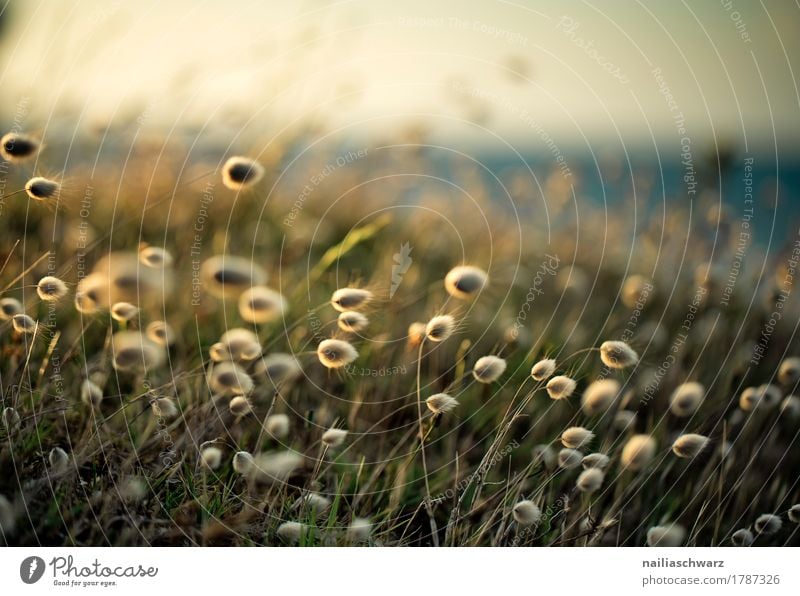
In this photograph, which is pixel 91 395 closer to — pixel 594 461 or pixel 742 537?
pixel 594 461

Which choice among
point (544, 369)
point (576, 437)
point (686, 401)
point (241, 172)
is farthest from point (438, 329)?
point (686, 401)

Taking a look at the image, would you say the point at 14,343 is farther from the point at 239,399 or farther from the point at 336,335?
the point at 336,335

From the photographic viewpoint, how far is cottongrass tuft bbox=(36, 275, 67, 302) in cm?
121

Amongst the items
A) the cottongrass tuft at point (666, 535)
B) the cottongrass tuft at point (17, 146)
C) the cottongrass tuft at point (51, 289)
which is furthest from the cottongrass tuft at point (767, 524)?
the cottongrass tuft at point (17, 146)

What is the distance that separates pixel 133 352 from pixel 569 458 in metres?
0.79

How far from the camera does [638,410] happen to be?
56.9 inches

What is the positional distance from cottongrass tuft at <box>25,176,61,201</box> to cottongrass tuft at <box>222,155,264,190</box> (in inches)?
11.6

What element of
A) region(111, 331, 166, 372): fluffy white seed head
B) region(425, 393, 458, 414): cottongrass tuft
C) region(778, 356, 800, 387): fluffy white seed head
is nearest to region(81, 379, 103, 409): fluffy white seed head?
Result: region(111, 331, 166, 372): fluffy white seed head

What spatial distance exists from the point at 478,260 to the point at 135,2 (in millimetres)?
1028

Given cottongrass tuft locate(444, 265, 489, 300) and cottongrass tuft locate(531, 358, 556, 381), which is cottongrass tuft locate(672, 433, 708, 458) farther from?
cottongrass tuft locate(444, 265, 489, 300)

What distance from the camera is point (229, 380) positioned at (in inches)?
47.4
